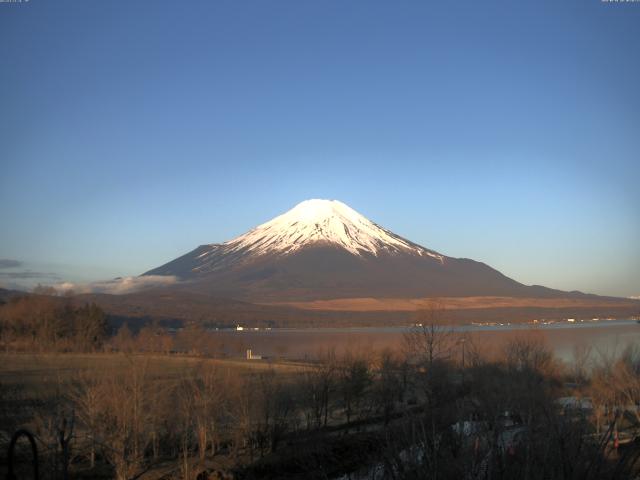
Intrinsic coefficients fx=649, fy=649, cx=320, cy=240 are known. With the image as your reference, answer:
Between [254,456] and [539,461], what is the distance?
14.3m

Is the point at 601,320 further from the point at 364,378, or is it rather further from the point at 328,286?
the point at 364,378

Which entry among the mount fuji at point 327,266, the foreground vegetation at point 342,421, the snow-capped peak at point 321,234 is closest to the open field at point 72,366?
the foreground vegetation at point 342,421

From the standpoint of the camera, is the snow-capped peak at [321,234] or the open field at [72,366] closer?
the open field at [72,366]

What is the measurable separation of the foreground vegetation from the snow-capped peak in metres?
128

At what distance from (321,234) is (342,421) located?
141445 millimetres

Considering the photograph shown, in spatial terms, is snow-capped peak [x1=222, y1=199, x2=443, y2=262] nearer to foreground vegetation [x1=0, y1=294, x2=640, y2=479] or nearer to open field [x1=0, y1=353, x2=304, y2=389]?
open field [x1=0, y1=353, x2=304, y2=389]

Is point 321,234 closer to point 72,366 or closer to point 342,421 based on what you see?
point 72,366

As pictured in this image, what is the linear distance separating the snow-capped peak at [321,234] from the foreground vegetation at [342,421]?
127512 mm

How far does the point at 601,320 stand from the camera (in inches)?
4697

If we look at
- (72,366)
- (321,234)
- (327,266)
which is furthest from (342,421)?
(321,234)

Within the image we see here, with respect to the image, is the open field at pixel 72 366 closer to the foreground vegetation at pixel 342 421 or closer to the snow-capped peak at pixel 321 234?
the foreground vegetation at pixel 342 421

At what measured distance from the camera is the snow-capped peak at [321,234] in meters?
A: 160

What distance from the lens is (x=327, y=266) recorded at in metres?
144

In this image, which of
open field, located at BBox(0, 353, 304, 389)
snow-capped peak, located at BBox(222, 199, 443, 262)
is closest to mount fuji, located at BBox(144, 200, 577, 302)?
snow-capped peak, located at BBox(222, 199, 443, 262)
